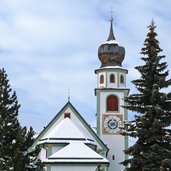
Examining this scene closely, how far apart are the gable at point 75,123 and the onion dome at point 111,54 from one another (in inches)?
317

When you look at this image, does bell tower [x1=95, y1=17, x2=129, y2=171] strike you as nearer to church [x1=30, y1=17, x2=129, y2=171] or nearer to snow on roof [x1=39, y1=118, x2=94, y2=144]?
church [x1=30, y1=17, x2=129, y2=171]

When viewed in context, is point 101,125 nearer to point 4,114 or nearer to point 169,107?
point 4,114

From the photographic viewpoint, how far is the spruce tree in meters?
22.6

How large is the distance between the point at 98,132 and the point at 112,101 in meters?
3.68

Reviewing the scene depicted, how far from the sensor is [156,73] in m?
23.5

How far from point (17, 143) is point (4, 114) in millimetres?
1651

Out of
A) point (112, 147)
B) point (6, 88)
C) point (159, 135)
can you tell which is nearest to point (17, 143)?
point (6, 88)

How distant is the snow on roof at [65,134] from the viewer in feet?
179

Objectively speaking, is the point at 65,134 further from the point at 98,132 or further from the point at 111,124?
the point at 111,124

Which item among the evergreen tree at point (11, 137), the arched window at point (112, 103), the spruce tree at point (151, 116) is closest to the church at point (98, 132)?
the arched window at point (112, 103)

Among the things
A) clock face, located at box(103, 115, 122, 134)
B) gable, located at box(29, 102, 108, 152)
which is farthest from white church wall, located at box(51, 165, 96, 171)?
clock face, located at box(103, 115, 122, 134)

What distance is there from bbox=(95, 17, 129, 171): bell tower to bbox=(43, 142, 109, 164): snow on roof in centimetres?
890

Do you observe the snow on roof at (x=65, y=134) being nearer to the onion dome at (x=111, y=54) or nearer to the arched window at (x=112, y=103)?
the arched window at (x=112, y=103)

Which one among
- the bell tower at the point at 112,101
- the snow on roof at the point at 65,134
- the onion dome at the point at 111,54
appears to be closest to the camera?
the snow on roof at the point at 65,134
